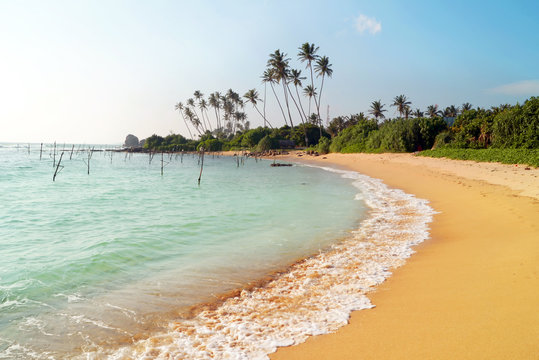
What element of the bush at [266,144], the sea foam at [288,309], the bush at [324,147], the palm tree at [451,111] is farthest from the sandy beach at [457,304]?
the palm tree at [451,111]

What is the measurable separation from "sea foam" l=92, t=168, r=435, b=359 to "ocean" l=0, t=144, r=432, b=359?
0.07 ft

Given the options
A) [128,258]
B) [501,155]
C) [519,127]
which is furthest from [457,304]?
[519,127]

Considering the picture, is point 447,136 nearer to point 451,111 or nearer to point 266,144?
point 266,144

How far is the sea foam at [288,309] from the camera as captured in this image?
133 inches

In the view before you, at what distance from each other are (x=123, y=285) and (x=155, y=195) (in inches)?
505

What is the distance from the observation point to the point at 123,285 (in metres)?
5.52

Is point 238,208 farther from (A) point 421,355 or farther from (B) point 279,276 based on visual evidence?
(A) point 421,355

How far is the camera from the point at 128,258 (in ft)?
22.9

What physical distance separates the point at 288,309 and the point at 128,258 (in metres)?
4.47

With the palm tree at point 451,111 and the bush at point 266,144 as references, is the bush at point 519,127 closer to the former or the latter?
the bush at point 266,144

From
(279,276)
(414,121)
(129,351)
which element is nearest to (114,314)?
(129,351)

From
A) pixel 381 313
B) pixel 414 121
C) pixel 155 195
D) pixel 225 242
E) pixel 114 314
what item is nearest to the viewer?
pixel 381 313

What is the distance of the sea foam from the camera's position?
3.39 metres

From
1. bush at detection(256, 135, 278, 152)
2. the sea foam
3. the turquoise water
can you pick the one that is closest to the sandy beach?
the sea foam
